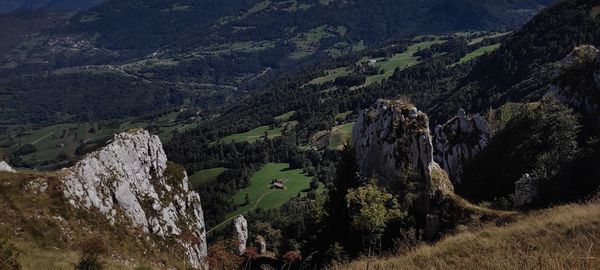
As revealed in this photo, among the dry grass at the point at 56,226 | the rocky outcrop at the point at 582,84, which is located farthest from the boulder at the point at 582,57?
the dry grass at the point at 56,226

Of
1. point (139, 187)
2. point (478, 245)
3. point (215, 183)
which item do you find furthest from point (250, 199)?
point (478, 245)

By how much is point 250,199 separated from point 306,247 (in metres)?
122

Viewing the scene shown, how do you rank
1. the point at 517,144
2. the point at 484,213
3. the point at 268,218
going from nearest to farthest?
the point at 484,213
the point at 517,144
the point at 268,218

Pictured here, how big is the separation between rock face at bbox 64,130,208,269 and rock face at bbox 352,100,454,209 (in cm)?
2120

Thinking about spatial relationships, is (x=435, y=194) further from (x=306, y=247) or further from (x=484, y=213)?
(x=306, y=247)

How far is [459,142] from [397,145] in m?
11.6

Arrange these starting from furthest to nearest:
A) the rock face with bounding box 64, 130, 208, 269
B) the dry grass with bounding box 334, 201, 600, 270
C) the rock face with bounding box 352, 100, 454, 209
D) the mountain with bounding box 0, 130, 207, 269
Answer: the rock face with bounding box 352, 100, 454, 209, the rock face with bounding box 64, 130, 208, 269, the mountain with bounding box 0, 130, 207, 269, the dry grass with bounding box 334, 201, 600, 270

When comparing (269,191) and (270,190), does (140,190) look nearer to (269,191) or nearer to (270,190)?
(269,191)

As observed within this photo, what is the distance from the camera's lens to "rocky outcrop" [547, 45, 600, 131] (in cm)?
4553

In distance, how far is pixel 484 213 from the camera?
36.2 metres

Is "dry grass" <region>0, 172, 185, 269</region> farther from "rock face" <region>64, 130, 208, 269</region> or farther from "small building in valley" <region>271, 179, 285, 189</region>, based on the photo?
"small building in valley" <region>271, 179, 285, 189</region>

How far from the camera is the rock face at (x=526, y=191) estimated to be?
118 ft

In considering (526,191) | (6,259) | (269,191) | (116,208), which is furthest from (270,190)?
(6,259)

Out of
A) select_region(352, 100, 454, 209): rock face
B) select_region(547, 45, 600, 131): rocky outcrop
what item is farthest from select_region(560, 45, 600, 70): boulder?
select_region(352, 100, 454, 209): rock face
